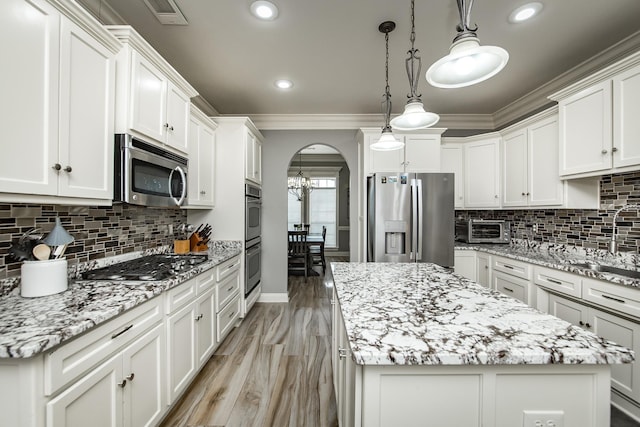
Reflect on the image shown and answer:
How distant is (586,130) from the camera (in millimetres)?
2215

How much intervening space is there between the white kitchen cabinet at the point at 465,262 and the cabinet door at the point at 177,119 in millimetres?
3148

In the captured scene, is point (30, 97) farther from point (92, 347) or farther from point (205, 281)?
point (205, 281)

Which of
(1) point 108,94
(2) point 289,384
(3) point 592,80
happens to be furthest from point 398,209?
(1) point 108,94

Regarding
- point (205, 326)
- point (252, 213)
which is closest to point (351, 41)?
point (252, 213)

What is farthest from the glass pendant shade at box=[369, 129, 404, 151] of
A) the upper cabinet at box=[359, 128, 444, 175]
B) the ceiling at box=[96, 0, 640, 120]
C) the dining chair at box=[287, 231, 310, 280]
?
the dining chair at box=[287, 231, 310, 280]

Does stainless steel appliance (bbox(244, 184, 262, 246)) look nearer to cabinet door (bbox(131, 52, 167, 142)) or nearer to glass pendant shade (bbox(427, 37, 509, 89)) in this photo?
cabinet door (bbox(131, 52, 167, 142))

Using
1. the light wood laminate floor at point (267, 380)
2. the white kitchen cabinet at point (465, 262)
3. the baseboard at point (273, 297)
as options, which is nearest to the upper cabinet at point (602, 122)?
the white kitchen cabinet at point (465, 262)

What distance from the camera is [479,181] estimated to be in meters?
3.47

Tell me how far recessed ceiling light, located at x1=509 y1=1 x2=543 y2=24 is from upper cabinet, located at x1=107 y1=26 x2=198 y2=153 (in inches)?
97.5

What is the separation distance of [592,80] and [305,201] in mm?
6153

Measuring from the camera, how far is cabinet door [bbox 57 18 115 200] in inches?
48.6

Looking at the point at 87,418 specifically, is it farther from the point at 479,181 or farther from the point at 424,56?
the point at 479,181

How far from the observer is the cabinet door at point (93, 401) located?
0.94 metres

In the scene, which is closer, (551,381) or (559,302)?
(551,381)
